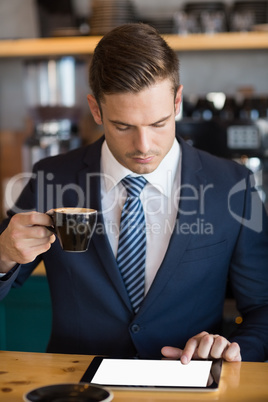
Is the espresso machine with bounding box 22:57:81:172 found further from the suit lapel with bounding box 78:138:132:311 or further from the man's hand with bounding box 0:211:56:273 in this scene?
the man's hand with bounding box 0:211:56:273

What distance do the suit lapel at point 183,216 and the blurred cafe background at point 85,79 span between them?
1017 millimetres

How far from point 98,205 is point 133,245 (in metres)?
0.15

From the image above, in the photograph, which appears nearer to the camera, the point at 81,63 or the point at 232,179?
the point at 232,179

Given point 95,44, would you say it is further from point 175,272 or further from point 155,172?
point 175,272

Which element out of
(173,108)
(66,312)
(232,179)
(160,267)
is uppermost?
(173,108)

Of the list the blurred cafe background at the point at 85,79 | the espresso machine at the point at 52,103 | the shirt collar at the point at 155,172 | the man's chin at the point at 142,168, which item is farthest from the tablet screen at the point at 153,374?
the espresso machine at the point at 52,103

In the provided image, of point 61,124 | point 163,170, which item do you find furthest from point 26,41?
point 163,170

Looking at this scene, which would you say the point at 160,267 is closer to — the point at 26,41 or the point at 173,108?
the point at 173,108

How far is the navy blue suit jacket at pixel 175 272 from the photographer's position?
174 cm

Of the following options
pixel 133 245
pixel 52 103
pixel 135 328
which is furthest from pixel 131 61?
pixel 52 103

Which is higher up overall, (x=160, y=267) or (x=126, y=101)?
(x=126, y=101)

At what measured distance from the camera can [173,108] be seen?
164 centimetres

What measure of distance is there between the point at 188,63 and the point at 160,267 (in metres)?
2.07

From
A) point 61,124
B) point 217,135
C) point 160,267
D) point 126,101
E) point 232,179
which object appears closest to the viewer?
point 126,101
